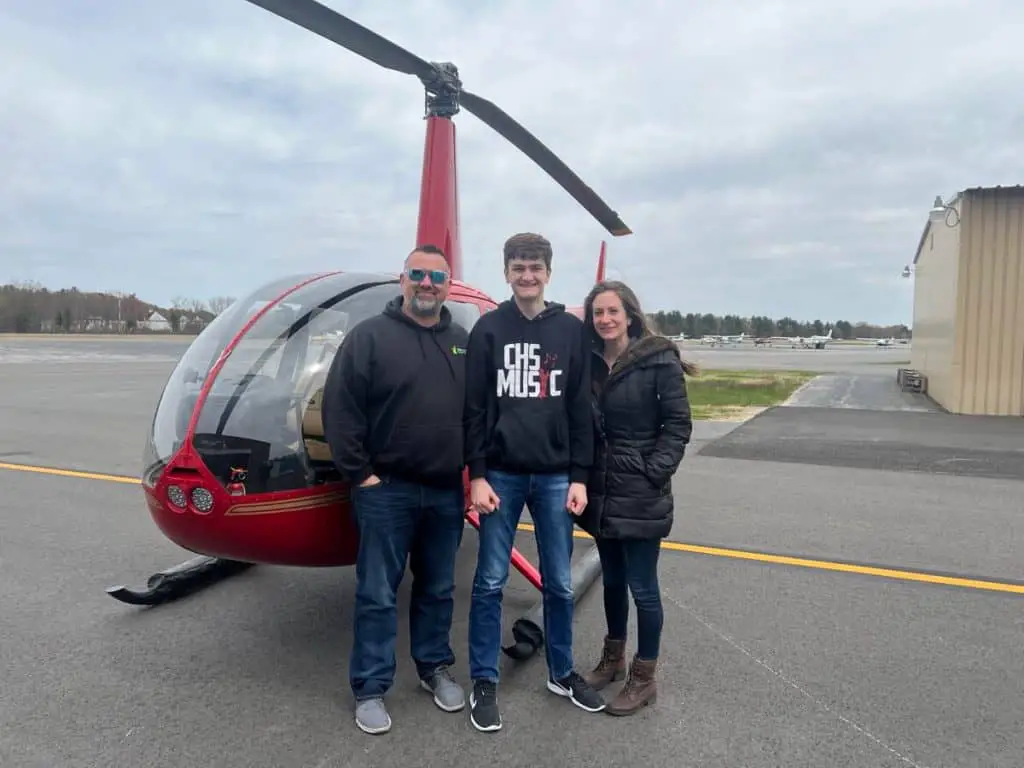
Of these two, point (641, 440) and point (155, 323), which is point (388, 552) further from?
point (155, 323)

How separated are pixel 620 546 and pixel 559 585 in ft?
1.02

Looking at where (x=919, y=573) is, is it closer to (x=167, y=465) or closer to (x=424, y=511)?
(x=424, y=511)

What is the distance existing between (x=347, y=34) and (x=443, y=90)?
3.43ft

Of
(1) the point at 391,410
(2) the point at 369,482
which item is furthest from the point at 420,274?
(2) the point at 369,482

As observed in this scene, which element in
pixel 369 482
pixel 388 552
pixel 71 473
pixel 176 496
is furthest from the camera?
pixel 71 473

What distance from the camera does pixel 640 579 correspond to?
304cm

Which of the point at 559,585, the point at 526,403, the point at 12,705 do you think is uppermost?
the point at 526,403

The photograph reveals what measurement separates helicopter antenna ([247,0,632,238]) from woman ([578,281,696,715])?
1.92 meters

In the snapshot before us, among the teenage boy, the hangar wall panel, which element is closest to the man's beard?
the teenage boy

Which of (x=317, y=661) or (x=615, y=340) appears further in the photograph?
(x=317, y=661)

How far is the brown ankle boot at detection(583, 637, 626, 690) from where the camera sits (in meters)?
3.27

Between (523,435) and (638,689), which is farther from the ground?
(523,435)

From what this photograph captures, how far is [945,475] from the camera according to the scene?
26.8 ft

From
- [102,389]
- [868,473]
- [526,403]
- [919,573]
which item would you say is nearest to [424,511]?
[526,403]
